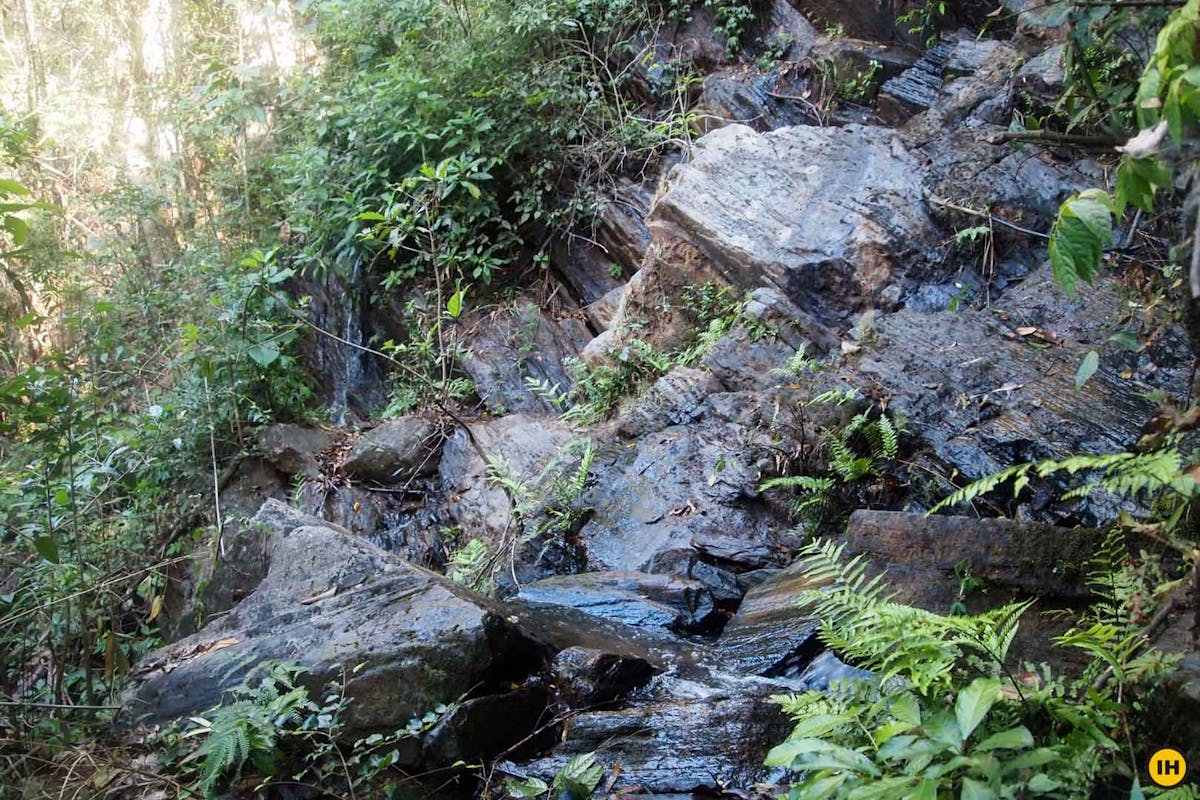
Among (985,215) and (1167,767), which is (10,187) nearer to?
(1167,767)

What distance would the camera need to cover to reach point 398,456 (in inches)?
344

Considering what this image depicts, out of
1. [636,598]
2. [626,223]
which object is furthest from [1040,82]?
[636,598]

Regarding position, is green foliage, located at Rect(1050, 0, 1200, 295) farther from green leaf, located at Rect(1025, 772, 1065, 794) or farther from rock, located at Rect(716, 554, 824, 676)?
rock, located at Rect(716, 554, 824, 676)

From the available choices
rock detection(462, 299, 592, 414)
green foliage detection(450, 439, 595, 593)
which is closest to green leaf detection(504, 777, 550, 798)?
green foliage detection(450, 439, 595, 593)

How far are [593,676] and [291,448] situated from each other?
20.1 feet

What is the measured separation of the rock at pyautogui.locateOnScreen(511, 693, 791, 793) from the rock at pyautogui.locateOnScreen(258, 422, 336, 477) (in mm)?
6012

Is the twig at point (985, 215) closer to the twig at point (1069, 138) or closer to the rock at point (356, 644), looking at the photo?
the twig at point (1069, 138)

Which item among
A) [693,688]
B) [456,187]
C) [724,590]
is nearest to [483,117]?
[456,187]

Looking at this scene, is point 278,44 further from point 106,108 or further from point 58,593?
point 58,593

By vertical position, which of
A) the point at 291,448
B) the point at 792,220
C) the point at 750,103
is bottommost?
the point at 291,448

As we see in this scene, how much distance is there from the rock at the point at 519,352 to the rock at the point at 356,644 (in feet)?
Answer: 14.5

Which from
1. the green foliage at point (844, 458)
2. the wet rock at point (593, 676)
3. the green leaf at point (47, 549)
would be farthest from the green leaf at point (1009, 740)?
the green leaf at point (47, 549)

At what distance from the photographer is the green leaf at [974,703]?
6.97 feet

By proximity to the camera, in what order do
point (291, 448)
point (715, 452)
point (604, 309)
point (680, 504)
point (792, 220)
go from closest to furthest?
point (680, 504)
point (715, 452)
point (792, 220)
point (291, 448)
point (604, 309)
